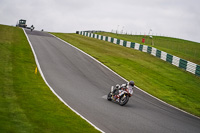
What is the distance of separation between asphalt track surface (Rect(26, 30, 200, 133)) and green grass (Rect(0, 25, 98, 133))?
0.81 m

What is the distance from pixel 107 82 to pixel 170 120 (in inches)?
293

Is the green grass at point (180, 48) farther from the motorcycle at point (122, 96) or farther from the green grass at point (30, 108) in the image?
the green grass at point (30, 108)

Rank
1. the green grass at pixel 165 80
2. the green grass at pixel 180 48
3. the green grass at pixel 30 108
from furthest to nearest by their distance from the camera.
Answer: the green grass at pixel 180 48 < the green grass at pixel 165 80 < the green grass at pixel 30 108

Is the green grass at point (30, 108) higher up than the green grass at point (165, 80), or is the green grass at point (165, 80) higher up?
the green grass at point (30, 108)

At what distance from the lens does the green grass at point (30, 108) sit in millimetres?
8789

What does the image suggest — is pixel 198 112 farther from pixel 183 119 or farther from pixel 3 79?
pixel 3 79

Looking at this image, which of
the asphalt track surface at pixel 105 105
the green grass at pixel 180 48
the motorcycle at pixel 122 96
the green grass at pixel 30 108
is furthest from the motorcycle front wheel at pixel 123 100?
the green grass at pixel 180 48

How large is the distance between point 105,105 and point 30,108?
166 inches

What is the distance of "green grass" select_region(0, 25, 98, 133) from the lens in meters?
8.79

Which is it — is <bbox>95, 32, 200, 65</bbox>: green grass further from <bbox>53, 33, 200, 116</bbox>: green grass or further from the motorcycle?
the motorcycle

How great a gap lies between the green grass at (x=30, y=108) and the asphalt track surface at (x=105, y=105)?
2.67 ft

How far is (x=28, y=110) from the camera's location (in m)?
10.4

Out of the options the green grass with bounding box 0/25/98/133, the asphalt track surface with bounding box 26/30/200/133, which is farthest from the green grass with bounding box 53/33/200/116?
the green grass with bounding box 0/25/98/133

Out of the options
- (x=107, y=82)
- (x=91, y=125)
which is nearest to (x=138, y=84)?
(x=107, y=82)
